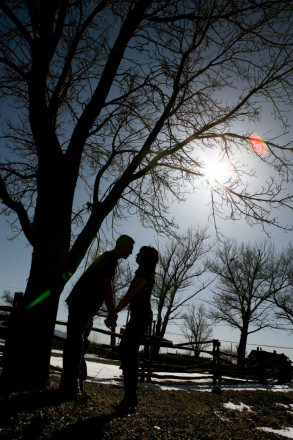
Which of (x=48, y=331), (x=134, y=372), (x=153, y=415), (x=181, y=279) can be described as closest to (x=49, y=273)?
(x=48, y=331)

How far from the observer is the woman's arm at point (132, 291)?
3.11m

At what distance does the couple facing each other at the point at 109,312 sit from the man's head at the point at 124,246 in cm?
7

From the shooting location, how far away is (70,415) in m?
2.50

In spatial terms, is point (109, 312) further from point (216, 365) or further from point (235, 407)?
point (216, 365)

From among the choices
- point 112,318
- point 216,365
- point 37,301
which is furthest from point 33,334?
point 216,365

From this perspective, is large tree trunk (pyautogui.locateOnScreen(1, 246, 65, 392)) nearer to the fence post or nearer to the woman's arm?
the woman's arm

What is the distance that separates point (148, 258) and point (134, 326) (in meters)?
0.80

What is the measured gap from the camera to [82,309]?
316cm

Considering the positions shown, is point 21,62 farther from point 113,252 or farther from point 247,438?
point 247,438

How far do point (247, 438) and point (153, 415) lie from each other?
1.05 meters

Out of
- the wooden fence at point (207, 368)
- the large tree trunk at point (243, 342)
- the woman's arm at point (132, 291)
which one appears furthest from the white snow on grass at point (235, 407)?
the large tree trunk at point (243, 342)

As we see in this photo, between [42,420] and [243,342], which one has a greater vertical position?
[42,420]

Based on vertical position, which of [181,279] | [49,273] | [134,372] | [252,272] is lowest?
[134,372]

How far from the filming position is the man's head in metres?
3.43
